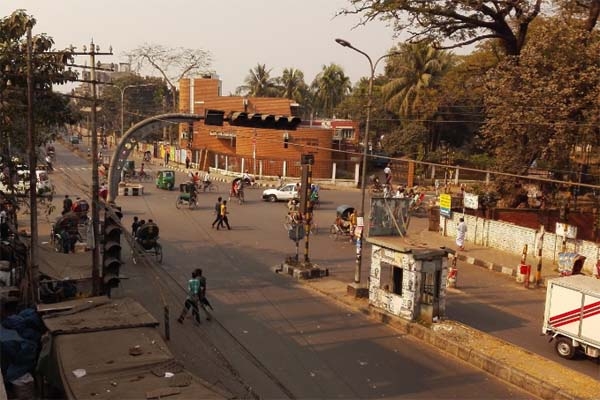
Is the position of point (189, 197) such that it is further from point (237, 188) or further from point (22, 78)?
point (22, 78)

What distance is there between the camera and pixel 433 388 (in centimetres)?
1106

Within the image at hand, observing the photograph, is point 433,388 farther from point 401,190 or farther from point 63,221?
point 401,190

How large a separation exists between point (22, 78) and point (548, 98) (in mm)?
19205

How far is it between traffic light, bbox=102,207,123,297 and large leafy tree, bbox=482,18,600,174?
57.4 feet

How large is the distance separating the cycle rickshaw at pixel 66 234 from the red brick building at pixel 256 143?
23.6 m

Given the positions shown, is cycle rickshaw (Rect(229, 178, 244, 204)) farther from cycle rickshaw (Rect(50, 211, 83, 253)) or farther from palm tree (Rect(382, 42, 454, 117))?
palm tree (Rect(382, 42, 454, 117))

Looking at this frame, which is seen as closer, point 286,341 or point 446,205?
point 286,341

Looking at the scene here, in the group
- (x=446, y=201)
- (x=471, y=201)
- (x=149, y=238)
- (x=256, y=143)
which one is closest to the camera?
(x=149, y=238)

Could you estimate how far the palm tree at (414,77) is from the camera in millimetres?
52625

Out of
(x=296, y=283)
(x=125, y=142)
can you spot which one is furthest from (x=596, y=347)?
(x=125, y=142)

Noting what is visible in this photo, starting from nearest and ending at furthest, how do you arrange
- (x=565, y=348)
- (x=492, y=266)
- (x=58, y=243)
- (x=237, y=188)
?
(x=565, y=348)
(x=58, y=243)
(x=492, y=266)
(x=237, y=188)

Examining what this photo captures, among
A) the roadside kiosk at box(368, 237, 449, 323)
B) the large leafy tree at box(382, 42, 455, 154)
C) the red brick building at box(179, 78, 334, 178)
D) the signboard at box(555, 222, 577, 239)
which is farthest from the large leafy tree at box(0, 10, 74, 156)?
the large leafy tree at box(382, 42, 455, 154)

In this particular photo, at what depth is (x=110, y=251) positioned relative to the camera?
43.5ft

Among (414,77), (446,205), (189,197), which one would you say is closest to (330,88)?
(414,77)
